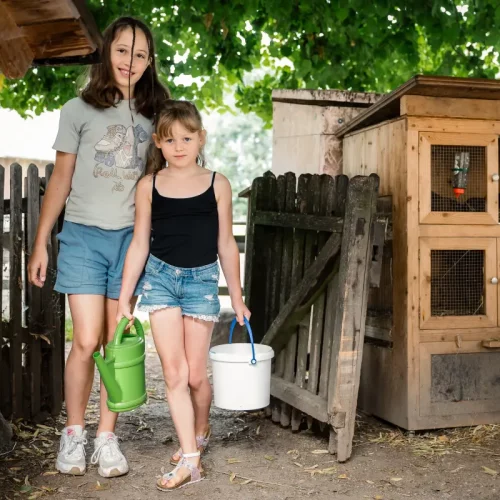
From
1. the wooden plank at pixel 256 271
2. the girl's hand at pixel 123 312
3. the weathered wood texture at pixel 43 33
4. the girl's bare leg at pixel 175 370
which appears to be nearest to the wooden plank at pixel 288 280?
the wooden plank at pixel 256 271

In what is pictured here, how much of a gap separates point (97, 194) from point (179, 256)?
21.0 inches

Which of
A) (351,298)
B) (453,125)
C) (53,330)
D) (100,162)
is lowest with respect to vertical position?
(53,330)

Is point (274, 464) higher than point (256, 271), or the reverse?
point (256, 271)

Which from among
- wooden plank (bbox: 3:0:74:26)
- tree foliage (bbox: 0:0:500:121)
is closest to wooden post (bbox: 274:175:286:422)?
tree foliage (bbox: 0:0:500:121)

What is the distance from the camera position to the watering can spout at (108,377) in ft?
11.2

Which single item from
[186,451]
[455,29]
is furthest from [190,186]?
[455,29]

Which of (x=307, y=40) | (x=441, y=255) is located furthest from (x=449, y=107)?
(x=307, y=40)

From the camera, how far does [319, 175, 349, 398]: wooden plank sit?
13.7 feet

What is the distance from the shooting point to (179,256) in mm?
3643

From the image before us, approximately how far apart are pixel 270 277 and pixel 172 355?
1.63 metres

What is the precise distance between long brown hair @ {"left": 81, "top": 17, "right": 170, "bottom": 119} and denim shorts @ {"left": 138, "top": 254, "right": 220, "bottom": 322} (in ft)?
2.64

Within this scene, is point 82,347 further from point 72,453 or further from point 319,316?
point 319,316

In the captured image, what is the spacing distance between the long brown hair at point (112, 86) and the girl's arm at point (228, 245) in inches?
21.7

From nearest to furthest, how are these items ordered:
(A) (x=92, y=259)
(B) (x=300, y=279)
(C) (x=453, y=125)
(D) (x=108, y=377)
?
1. (D) (x=108, y=377)
2. (A) (x=92, y=259)
3. (C) (x=453, y=125)
4. (B) (x=300, y=279)
